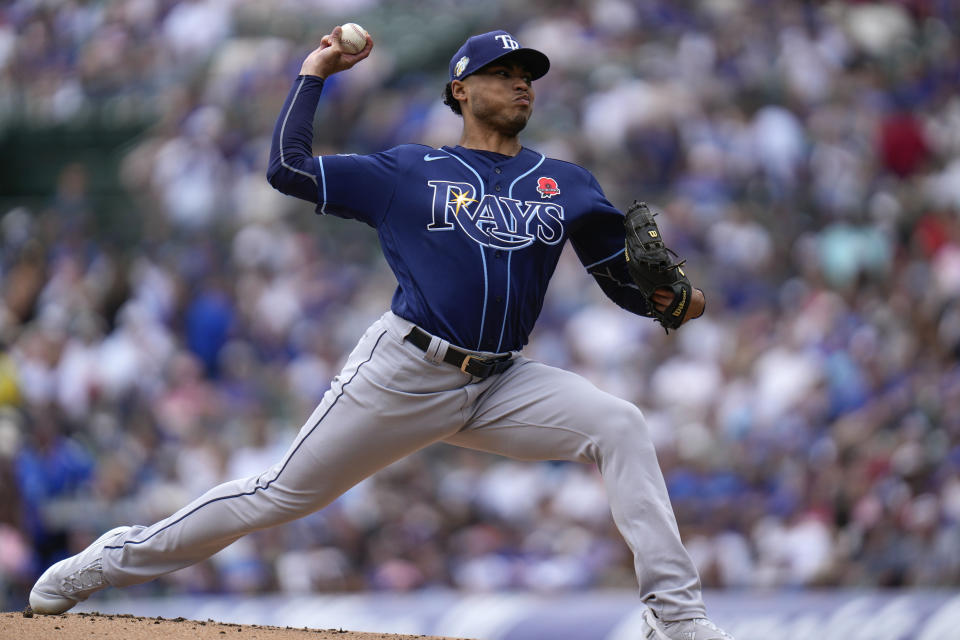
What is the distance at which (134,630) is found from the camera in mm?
4469

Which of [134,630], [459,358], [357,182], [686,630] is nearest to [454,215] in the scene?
[357,182]

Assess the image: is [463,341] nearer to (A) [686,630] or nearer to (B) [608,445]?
(B) [608,445]

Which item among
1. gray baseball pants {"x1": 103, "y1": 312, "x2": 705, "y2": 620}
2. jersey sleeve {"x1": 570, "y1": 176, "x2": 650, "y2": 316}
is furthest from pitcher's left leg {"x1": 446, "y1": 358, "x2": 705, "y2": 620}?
jersey sleeve {"x1": 570, "y1": 176, "x2": 650, "y2": 316}

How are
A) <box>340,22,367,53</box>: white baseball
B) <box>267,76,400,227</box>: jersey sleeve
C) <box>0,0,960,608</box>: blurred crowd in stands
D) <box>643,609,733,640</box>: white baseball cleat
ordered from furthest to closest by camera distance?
<box>0,0,960,608</box>: blurred crowd in stands → <box>340,22,367,53</box>: white baseball → <box>267,76,400,227</box>: jersey sleeve → <box>643,609,733,640</box>: white baseball cleat

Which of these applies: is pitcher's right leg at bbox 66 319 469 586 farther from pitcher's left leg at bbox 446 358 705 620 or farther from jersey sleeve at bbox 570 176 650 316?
jersey sleeve at bbox 570 176 650 316

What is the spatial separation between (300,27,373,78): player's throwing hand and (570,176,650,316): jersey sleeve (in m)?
0.90

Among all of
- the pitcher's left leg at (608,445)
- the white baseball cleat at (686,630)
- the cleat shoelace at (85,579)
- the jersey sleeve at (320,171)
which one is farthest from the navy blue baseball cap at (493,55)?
the cleat shoelace at (85,579)

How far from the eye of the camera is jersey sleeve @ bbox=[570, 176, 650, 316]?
4332mm

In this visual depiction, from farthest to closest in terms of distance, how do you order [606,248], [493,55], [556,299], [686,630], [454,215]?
1. [556,299]
2. [606,248]
3. [493,55]
4. [454,215]
5. [686,630]

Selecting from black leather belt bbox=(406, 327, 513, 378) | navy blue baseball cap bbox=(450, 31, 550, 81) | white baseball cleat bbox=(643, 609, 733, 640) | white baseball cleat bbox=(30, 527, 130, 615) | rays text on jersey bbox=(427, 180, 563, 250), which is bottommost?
white baseball cleat bbox=(643, 609, 733, 640)

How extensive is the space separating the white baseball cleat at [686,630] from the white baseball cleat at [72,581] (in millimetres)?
1837

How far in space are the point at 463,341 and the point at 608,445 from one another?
1.81 ft

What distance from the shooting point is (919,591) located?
23.3ft

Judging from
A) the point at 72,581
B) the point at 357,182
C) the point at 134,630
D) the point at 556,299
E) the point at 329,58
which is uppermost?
the point at 556,299
